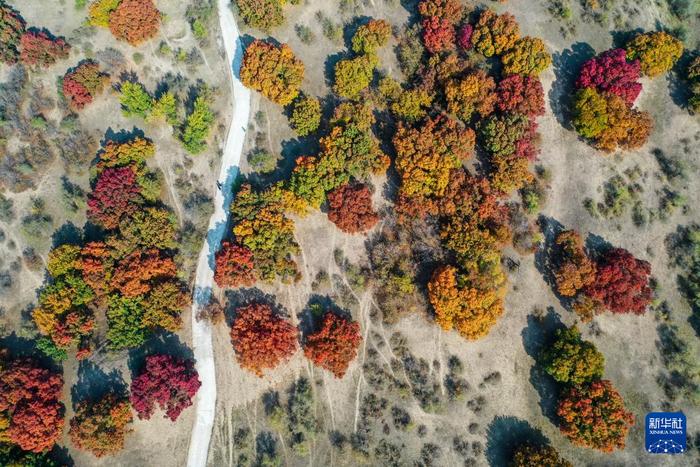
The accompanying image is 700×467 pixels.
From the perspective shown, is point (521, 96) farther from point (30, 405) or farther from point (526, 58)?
point (30, 405)

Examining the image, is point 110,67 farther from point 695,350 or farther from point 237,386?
point 695,350

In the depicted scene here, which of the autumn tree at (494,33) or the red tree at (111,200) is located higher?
the autumn tree at (494,33)

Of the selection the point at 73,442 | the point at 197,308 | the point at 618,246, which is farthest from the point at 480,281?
the point at 73,442

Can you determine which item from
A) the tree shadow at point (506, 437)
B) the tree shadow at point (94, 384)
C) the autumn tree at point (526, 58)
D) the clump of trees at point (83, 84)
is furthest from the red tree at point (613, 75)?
the tree shadow at point (94, 384)

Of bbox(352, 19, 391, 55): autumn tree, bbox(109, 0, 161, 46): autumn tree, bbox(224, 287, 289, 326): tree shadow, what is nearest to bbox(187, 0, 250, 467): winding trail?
bbox(224, 287, 289, 326): tree shadow

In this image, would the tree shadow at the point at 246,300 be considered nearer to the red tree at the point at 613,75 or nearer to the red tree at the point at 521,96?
the red tree at the point at 521,96

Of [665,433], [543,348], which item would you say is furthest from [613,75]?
[665,433]
